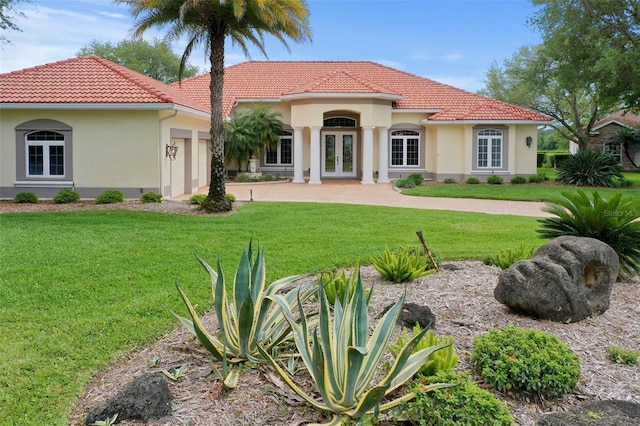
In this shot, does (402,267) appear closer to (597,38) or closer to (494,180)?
(494,180)

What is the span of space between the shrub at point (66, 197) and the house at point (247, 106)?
3.48 feet

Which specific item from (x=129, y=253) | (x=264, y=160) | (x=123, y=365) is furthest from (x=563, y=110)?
(x=123, y=365)

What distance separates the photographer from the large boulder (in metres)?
5.92

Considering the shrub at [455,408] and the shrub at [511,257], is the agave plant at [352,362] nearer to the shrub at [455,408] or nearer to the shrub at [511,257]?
the shrub at [455,408]

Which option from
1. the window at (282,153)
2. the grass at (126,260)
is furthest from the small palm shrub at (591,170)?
the window at (282,153)

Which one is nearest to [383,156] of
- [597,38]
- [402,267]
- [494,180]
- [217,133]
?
[494,180]

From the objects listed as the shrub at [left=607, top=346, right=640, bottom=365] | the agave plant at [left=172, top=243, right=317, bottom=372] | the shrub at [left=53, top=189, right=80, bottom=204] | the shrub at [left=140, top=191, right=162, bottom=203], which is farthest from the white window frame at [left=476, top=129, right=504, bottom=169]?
the agave plant at [left=172, top=243, right=317, bottom=372]

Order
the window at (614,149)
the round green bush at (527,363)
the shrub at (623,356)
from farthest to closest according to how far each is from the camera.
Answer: the window at (614,149) < the shrub at (623,356) < the round green bush at (527,363)

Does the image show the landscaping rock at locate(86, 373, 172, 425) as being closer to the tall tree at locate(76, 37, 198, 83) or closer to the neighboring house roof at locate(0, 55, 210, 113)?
the neighboring house roof at locate(0, 55, 210, 113)

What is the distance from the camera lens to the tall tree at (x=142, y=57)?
183 feet

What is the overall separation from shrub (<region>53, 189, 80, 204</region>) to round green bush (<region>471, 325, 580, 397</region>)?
1750 centimetres

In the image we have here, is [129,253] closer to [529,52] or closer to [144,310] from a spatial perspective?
[144,310]

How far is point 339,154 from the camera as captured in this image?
32656mm

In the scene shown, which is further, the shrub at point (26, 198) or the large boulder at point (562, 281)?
the shrub at point (26, 198)
